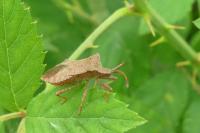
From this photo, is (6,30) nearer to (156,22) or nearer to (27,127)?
(27,127)

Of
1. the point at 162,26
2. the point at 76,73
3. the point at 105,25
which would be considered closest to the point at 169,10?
the point at 162,26

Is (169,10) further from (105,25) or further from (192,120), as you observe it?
(192,120)

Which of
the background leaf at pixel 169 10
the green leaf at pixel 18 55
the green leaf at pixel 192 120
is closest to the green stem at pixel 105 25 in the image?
the background leaf at pixel 169 10

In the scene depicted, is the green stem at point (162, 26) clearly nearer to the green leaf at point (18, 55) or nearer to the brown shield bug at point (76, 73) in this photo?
the brown shield bug at point (76, 73)

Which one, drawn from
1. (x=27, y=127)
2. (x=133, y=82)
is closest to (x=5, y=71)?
(x=27, y=127)

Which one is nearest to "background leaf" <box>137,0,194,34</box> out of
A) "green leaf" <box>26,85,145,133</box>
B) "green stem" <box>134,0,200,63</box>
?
"green stem" <box>134,0,200,63</box>

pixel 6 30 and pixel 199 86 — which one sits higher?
pixel 6 30

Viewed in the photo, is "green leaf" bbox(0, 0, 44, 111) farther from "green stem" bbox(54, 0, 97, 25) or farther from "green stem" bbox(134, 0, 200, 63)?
"green stem" bbox(54, 0, 97, 25)
